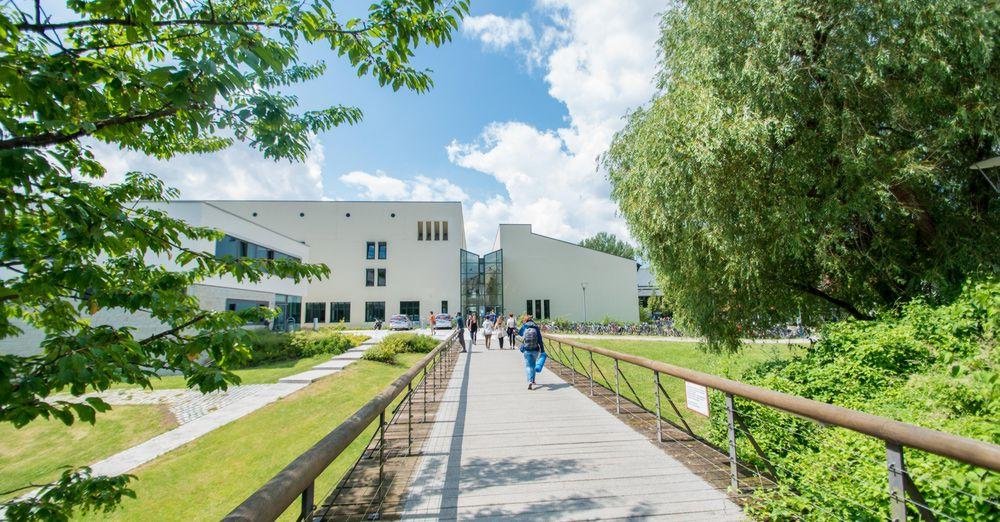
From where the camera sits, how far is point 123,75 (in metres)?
2.29

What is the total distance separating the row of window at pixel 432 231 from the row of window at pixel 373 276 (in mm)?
4675

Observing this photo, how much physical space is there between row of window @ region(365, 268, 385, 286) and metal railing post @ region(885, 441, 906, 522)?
42.3 m

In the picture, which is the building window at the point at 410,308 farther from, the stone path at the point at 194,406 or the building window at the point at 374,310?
the stone path at the point at 194,406

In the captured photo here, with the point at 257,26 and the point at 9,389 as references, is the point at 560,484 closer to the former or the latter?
the point at 9,389

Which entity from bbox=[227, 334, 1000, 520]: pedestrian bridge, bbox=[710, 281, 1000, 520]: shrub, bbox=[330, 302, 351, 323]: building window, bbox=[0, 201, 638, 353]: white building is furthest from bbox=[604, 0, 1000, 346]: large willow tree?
bbox=[330, 302, 351, 323]: building window

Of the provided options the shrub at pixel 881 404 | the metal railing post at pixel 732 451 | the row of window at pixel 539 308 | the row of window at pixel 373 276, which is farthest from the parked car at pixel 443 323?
the metal railing post at pixel 732 451

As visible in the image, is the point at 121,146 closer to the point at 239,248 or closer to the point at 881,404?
the point at 881,404

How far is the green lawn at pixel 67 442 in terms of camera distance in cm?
828

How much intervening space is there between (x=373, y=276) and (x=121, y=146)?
40.6m

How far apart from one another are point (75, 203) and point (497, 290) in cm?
3997

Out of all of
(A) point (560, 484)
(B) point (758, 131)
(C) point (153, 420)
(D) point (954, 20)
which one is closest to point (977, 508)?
(A) point (560, 484)

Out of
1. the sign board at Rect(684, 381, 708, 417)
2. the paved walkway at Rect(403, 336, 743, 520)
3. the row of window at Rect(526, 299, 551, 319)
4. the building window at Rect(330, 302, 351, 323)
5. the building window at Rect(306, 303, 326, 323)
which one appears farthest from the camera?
the row of window at Rect(526, 299, 551, 319)

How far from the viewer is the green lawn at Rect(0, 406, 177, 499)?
8281 millimetres

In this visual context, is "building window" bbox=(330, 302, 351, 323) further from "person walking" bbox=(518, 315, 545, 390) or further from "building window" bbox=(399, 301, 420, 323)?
"person walking" bbox=(518, 315, 545, 390)
